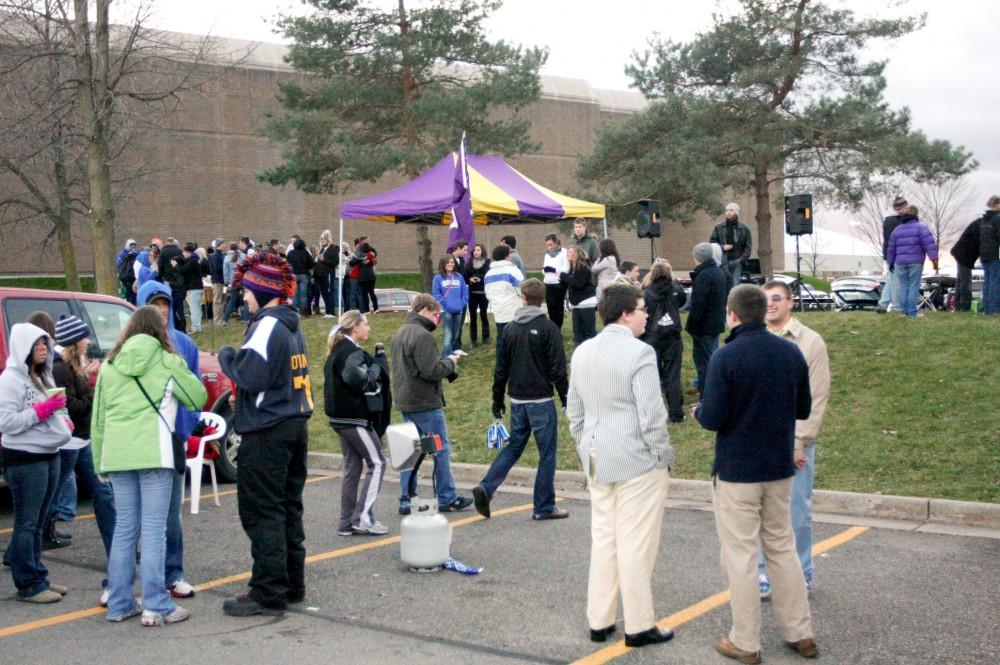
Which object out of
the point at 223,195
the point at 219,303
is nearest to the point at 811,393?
the point at 219,303

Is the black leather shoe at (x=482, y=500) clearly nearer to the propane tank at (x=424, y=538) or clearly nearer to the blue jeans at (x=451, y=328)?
the propane tank at (x=424, y=538)

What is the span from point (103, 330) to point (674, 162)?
81.3 feet

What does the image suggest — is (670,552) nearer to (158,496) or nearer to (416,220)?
(158,496)

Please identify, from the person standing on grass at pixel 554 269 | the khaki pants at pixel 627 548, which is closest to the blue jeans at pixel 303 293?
the person standing on grass at pixel 554 269

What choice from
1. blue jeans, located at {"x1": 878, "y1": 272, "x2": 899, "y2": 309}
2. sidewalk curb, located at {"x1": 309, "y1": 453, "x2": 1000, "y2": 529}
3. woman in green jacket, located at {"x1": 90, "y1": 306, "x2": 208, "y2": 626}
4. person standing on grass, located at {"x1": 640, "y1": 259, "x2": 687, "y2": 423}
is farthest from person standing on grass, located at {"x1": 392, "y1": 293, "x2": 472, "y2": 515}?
blue jeans, located at {"x1": 878, "y1": 272, "x2": 899, "y2": 309}

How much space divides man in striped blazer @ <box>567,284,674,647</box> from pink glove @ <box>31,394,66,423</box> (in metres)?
3.38

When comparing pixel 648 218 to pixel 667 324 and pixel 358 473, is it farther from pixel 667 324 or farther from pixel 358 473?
pixel 358 473

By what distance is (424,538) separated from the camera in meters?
7.24

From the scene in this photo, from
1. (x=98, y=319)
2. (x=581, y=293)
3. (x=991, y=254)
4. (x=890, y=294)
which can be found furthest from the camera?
(x=890, y=294)

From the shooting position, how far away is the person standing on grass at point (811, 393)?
6.23 metres

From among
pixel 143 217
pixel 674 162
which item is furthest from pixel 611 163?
pixel 143 217

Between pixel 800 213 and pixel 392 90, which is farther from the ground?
pixel 392 90

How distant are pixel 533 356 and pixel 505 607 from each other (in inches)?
107

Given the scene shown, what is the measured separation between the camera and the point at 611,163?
3519cm
